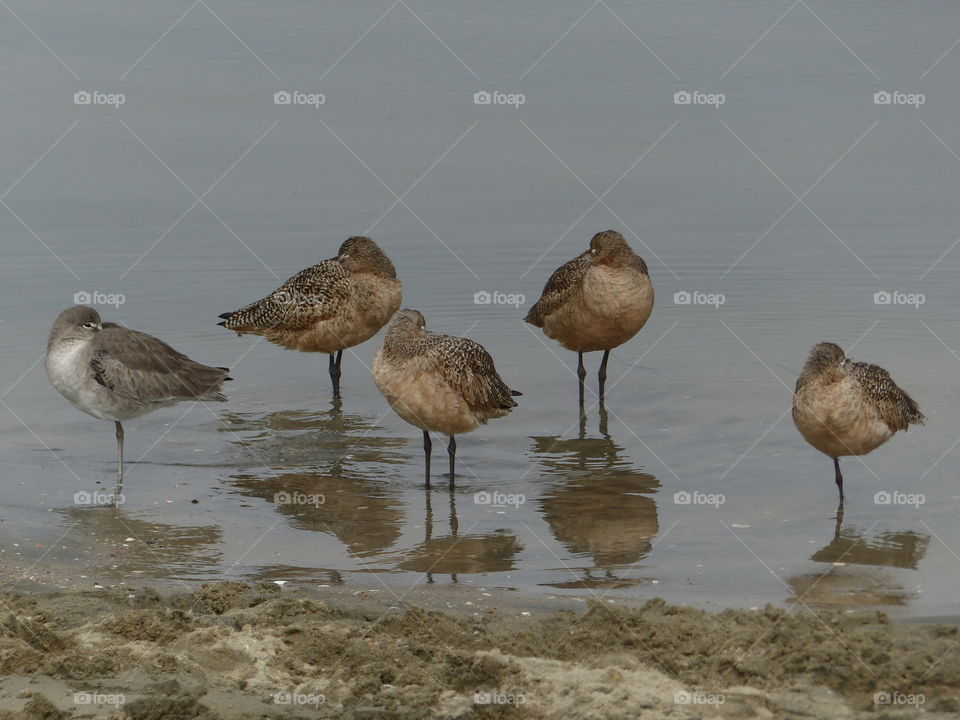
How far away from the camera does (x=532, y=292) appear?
13.6m

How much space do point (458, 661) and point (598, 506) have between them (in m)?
3.14

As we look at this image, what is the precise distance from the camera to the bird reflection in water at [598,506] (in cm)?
789

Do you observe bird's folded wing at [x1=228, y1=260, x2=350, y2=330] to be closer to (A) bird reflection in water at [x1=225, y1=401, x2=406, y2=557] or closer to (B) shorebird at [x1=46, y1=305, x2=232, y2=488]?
(A) bird reflection in water at [x1=225, y1=401, x2=406, y2=557]

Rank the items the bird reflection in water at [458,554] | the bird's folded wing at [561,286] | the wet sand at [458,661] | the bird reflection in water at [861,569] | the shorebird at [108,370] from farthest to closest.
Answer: the bird's folded wing at [561,286] → the shorebird at [108,370] → the bird reflection in water at [458,554] → the bird reflection in water at [861,569] → the wet sand at [458,661]

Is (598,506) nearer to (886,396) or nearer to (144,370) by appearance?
(886,396)

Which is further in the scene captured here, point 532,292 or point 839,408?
point 532,292

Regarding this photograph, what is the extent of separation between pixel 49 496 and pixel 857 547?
5.01m

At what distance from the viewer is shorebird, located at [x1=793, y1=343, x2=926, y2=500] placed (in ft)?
28.1

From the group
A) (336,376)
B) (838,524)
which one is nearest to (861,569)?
(838,524)

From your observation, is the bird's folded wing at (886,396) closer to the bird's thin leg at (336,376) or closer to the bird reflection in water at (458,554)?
the bird reflection in water at (458,554)

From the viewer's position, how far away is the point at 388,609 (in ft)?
22.7

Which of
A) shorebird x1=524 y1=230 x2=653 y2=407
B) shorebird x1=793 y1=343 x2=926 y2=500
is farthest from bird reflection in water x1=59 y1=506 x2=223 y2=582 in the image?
shorebird x1=524 y1=230 x2=653 y2=407

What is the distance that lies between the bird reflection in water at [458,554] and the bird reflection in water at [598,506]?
36 centimetres

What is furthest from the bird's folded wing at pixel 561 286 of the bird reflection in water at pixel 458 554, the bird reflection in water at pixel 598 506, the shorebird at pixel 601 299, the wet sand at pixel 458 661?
the wet sand at pixel 458 661
